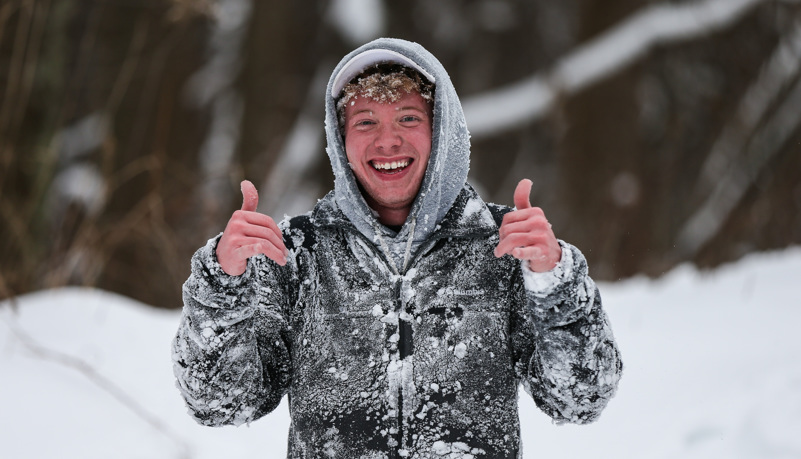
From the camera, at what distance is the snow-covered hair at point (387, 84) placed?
2043mm

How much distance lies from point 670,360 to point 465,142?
1980mm

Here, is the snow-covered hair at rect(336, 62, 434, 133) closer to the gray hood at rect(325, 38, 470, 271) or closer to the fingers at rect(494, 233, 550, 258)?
the gray hood at rect(325, 38, 470, 271)

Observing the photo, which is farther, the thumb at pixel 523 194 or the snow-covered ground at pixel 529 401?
the snow-covered ground at pixel 529 401

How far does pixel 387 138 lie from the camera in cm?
200

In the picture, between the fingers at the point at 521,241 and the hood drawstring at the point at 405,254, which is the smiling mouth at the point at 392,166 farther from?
the fingers at the point at 521,241

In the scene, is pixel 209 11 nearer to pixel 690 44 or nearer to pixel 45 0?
pixel 45 0

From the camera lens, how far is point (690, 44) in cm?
1117

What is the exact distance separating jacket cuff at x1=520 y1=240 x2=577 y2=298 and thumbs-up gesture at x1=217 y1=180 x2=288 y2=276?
0.50m

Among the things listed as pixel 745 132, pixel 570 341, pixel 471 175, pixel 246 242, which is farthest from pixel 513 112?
pixel 246 242

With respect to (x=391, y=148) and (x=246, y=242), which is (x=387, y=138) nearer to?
(x=391, y=148)

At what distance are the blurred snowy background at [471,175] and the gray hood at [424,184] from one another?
1497mm

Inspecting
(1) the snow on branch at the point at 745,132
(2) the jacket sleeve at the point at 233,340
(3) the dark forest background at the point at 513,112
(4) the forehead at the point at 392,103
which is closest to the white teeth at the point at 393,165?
(4) the forehead at the point at 392,103

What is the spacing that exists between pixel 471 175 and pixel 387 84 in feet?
31.2

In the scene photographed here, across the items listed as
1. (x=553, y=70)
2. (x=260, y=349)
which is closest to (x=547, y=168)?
(x=553, y=70)
